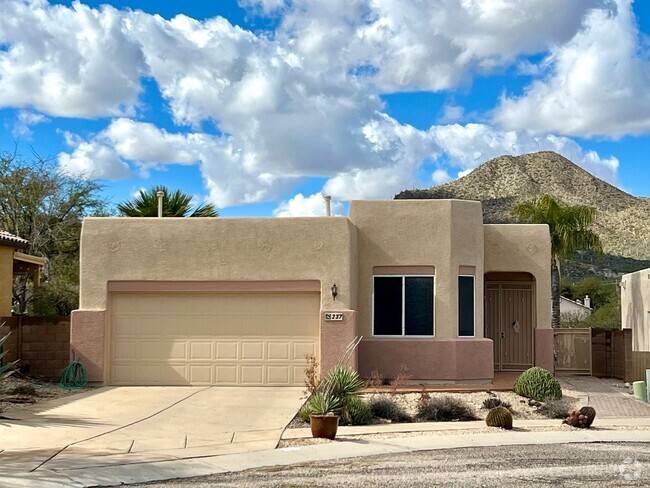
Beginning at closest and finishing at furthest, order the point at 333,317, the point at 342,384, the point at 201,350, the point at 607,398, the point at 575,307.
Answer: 1. the point at 342,384
2. the point at 607,398
3. the point at 333,317
4. the point at 201,350
5. the point at 575,307

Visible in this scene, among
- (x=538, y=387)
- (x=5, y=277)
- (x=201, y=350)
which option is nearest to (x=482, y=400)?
(x=538, y=387)

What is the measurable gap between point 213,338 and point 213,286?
3.99 ft

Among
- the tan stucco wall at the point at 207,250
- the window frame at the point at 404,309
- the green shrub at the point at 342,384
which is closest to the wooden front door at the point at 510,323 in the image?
the window frame at the point at 404,309

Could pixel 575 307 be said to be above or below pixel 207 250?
below

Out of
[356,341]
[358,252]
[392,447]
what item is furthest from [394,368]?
[392,447]

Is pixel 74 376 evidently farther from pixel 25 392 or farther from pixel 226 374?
pixel 226 374

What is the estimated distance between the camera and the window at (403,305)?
68.3 ft

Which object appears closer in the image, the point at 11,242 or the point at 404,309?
the point at 404,309

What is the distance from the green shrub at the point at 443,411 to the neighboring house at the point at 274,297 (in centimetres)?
372

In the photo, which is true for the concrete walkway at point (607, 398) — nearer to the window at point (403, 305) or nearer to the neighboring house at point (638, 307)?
the neighboring house at point (638, 307)

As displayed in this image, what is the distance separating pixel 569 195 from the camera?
66688 millimetres

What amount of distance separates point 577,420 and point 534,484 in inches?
202

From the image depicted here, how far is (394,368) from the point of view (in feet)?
67.8

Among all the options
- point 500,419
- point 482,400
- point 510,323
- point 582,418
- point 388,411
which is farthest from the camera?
point 510,323
